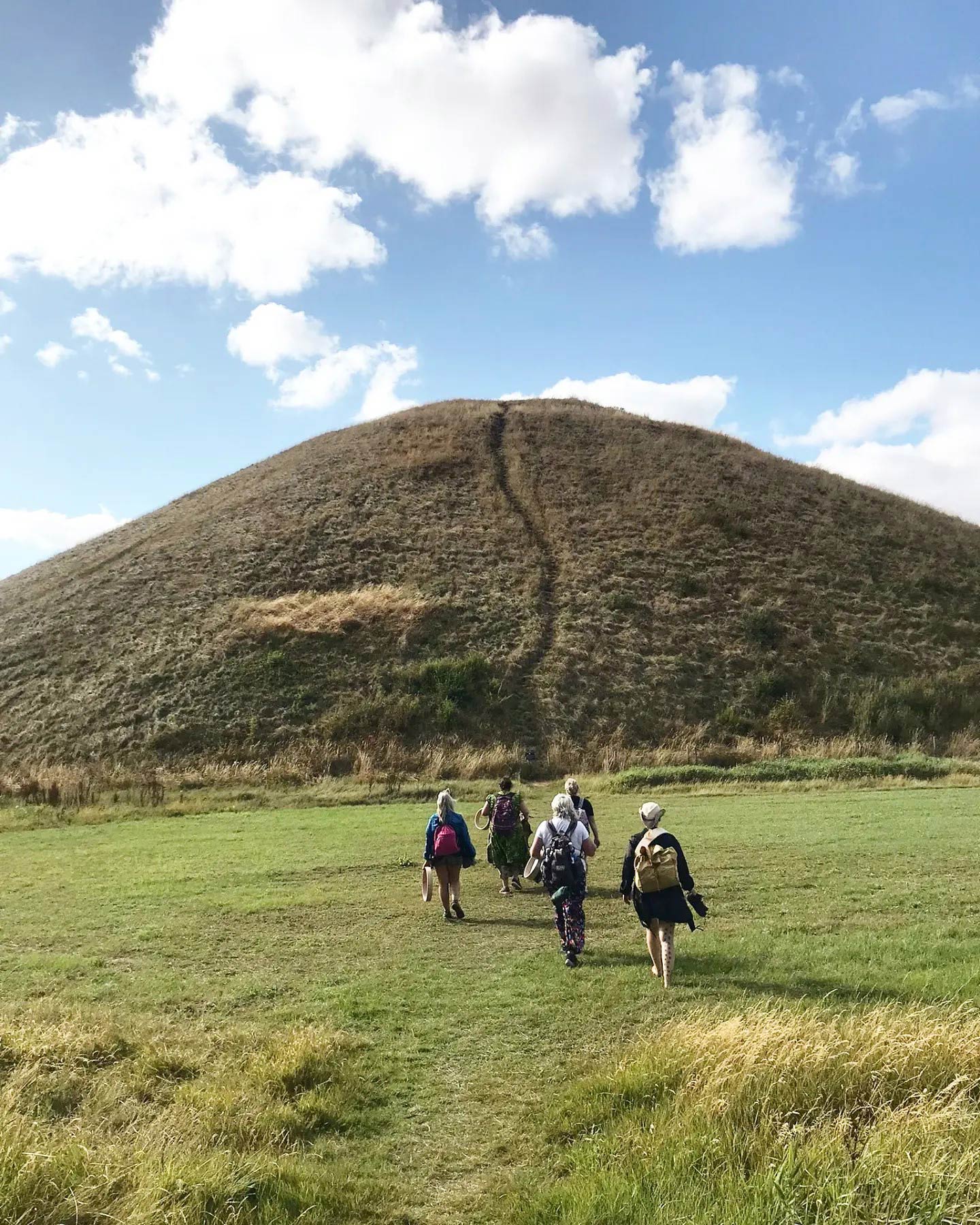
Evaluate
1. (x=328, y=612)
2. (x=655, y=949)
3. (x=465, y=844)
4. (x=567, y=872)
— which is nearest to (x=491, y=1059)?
(x=655, y=949)

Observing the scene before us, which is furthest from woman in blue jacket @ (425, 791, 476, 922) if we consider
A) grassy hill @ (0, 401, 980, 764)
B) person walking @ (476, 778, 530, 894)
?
grassy hill @ (0, 401, 980, 764)

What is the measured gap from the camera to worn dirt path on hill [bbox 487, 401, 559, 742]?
3725 cm

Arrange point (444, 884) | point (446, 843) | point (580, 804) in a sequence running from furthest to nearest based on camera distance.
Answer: point (580, 804) → point (444, 884) → point (446, 843)

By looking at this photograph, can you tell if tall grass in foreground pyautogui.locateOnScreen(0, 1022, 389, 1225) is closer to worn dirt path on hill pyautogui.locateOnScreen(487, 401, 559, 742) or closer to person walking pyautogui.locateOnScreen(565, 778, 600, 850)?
person walking pyautogui.locateOnScreen(565, 778, 600, 850)

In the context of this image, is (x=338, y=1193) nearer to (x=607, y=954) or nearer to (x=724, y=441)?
(x=607, y=954)

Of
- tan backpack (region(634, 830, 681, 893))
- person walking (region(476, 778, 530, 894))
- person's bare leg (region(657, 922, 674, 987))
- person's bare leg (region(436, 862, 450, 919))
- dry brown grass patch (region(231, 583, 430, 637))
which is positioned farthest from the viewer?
dry brown grass patch (region(231, 583, 430, 637))

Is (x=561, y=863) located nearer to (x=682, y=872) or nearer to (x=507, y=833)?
(x=682, y=872)

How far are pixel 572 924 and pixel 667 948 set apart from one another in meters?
1.52

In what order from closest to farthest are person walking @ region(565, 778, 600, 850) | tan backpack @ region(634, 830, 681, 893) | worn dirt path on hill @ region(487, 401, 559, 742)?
tan backpack @ region(634, 830, 681, 893) → person walking @ region(565, 778, 600, 850) → worn dirt path on hill @ region(487, 401, 559, 742)

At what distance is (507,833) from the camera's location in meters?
15.2

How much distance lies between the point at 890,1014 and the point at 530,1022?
336 centimetres

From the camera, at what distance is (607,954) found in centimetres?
1070

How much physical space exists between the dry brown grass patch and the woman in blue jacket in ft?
96.0

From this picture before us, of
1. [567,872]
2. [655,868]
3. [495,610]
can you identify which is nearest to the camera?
[655,868]
